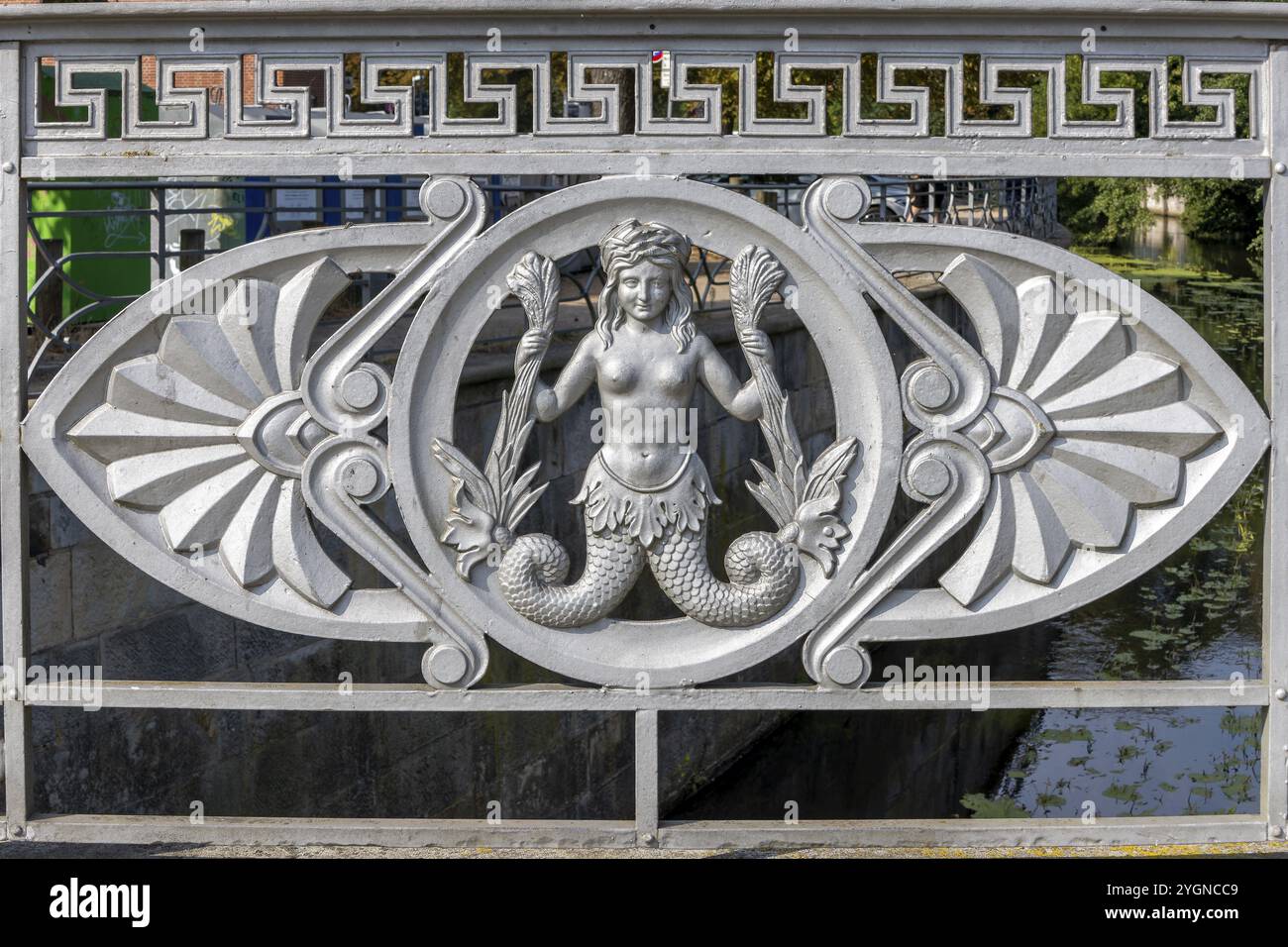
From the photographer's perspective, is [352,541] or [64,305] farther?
[64,305]

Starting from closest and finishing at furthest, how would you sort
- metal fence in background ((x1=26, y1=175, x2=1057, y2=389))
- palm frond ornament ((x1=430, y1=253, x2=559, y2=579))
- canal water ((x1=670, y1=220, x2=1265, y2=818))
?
palm frond ornament ((x1=430, y1=253, x2=559, y2=579)) < metal fence in background ((x1=26, y1=175, x2=1057, y2=389)) < canal water ((x1=670, y1=220, x2=1265, y2=818))

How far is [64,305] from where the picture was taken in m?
8.30

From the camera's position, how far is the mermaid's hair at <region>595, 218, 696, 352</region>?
3178mm

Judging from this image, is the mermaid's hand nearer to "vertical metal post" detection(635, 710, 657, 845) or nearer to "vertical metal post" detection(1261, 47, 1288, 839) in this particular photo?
"vertical metal post" detection(635, 710, 657, 845)

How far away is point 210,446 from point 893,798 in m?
7.95

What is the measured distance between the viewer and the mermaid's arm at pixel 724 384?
3266mm

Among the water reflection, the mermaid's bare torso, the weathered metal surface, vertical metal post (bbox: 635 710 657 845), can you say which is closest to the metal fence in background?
the mermaid's bare torso

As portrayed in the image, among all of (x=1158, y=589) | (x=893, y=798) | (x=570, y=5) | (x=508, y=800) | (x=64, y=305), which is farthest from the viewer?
(x=1158, y=589)

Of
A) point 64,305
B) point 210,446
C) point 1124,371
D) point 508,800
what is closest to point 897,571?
point 1124,371

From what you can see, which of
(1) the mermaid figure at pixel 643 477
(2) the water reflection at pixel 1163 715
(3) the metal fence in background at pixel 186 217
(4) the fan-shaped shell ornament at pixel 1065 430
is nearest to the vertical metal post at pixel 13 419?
(3) the metal fence in background at pixel 186 217

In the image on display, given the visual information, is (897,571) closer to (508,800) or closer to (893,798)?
(508,800)

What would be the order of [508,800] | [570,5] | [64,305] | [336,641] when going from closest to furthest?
[570,5], [336,641], [508,800], [64,305]

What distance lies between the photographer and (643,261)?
3186 mm

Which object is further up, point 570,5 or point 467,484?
point 570,5
